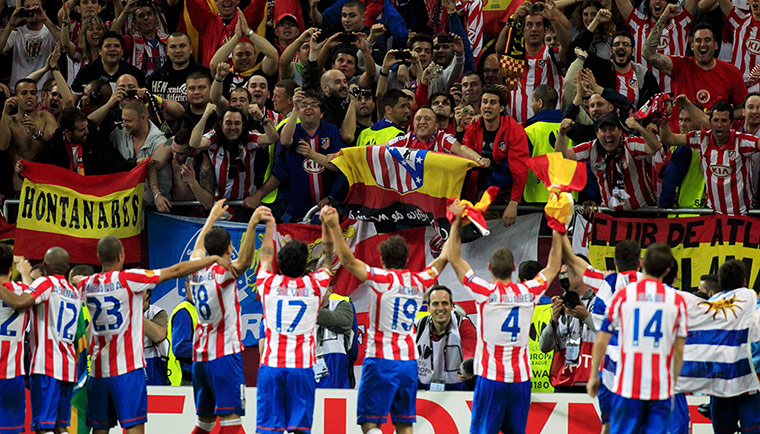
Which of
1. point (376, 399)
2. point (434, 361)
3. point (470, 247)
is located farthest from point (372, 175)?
point (376, 399)

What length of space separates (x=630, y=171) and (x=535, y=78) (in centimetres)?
263

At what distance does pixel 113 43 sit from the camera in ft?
52.5

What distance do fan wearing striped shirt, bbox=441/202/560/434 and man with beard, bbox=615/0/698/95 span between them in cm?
541

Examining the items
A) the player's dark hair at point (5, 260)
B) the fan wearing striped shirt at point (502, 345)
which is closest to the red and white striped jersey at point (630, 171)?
the fan wearing striped shirt at point (502, 345)

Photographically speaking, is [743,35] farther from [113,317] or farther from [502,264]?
[113,317]

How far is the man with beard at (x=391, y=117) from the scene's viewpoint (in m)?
14.3

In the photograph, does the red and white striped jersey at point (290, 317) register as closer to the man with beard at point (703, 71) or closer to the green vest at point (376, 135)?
the green vest at point (376, 135)

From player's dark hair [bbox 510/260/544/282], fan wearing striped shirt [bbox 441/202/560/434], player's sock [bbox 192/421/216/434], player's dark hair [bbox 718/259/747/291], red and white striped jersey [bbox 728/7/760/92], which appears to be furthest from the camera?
red and white striped jersey [bbox 728/7/760/92]

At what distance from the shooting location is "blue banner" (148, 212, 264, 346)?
13.9 meters

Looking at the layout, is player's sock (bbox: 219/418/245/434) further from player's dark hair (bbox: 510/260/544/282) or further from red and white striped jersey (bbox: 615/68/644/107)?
red and white striped jersey (bbox: 615/68/644/107)

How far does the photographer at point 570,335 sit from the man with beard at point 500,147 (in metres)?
1.29

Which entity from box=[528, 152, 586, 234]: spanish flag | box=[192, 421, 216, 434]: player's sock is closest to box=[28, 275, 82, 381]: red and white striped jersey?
box=[192, 421, 216, 434]: player's sock

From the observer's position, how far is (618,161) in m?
13.6

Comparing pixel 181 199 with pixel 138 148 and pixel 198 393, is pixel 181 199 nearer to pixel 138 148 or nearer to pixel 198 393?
pixel 138 148
